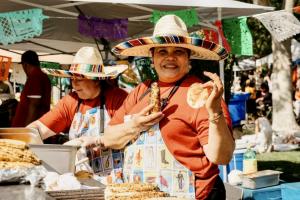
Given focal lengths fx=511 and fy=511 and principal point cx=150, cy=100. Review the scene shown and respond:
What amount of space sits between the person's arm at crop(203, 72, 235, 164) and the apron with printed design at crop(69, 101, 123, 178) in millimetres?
1012

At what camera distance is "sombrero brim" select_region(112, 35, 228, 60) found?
2.57m

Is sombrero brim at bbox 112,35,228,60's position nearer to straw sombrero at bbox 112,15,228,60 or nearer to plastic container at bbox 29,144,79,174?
straw sombrero at bbox 112,15,228,60

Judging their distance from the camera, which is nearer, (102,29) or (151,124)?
(151,124)

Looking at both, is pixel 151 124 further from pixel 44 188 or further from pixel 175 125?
pixel 44 188

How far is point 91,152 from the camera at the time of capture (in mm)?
3283

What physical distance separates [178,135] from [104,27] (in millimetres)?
5614

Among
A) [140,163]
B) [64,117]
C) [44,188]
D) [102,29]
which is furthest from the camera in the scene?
[102,29]

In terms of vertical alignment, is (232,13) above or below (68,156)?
above

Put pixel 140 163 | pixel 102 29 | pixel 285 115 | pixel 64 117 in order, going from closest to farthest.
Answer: pixel 140 163
pixel 64 117
pixel 102 29
pixel 285 115

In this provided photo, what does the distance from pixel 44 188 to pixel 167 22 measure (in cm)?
119

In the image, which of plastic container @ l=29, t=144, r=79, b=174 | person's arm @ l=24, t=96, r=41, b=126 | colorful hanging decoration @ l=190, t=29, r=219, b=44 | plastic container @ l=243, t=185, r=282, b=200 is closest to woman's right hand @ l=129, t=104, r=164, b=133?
plastic container @ l=29, t=144, r=79, b=174

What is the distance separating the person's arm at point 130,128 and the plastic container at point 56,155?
20cm

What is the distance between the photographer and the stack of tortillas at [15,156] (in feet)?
6.96

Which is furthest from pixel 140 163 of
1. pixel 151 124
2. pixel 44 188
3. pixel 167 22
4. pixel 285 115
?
pixel 285 115
